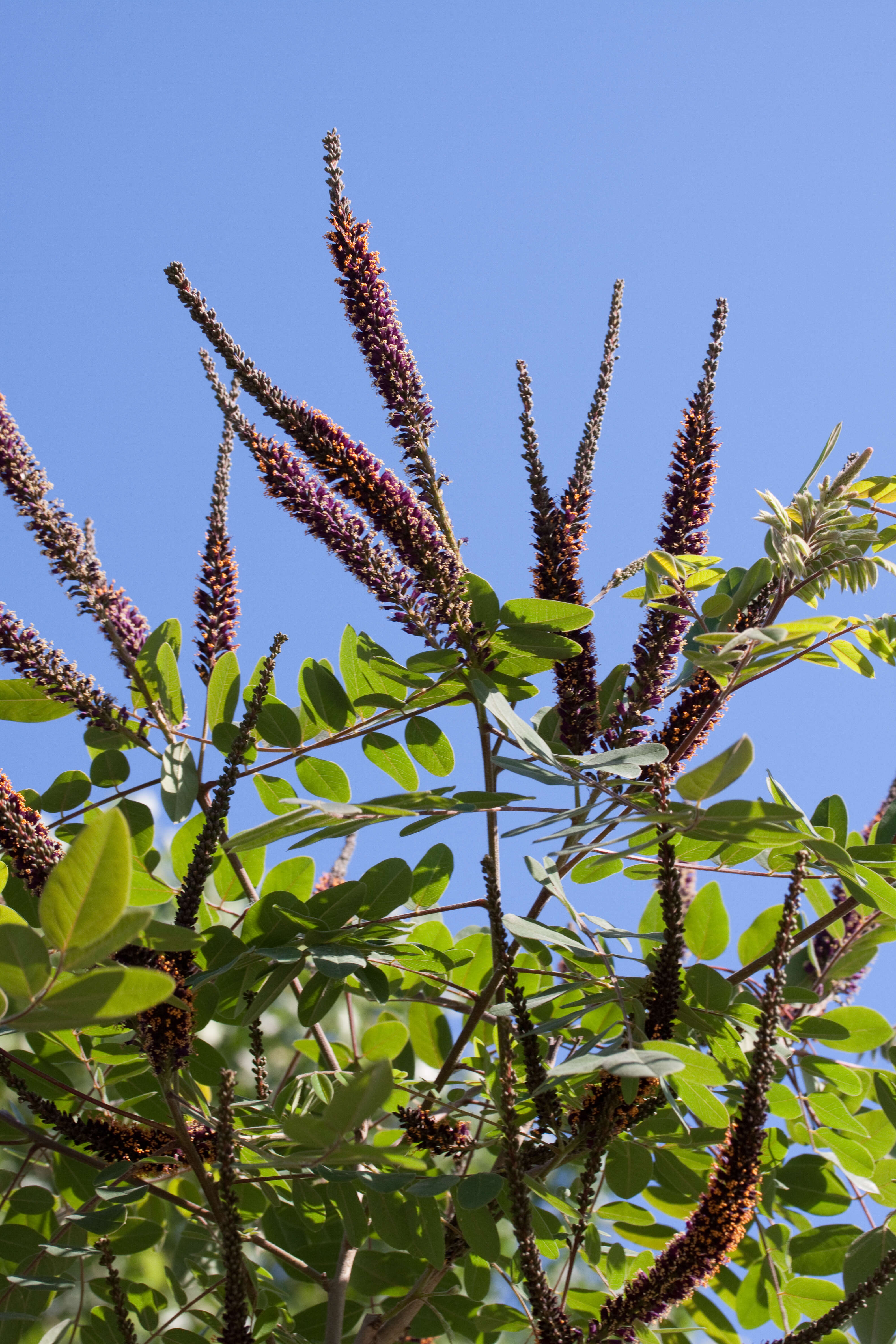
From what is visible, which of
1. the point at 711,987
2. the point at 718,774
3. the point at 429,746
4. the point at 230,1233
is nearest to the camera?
the point at 230,1233

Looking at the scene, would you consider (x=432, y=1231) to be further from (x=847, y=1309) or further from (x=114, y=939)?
(x=114, y=939)

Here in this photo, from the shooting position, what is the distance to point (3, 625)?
1.80 meters

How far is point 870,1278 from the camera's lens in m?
1.71

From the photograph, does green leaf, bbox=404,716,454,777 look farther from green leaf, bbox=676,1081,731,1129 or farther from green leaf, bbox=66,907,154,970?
green leaf, bbox=66,907,154,970

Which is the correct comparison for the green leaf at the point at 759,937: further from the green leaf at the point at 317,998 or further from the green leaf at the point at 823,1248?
the green leaf at the point at 317,998

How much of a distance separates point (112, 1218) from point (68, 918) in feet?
3.63

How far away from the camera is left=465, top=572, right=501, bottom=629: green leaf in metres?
1.86

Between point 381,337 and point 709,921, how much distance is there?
1352 mm

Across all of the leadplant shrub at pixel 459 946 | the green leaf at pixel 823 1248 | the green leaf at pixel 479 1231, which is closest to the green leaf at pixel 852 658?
the leadplant shrub at pixel 459 946

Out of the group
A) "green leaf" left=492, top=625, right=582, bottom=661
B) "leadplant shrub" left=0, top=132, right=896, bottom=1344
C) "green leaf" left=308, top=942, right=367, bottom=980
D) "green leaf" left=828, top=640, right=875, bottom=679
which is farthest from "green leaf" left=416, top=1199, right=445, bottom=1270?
"green leaf" left=828, top=640, right=875, bottom=679

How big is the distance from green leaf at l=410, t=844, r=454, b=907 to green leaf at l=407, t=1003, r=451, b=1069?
339mm

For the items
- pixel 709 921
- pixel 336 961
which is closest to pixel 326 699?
pixel 336 961

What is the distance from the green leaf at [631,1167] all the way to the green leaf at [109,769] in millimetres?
1243

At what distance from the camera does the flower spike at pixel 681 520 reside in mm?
1955
